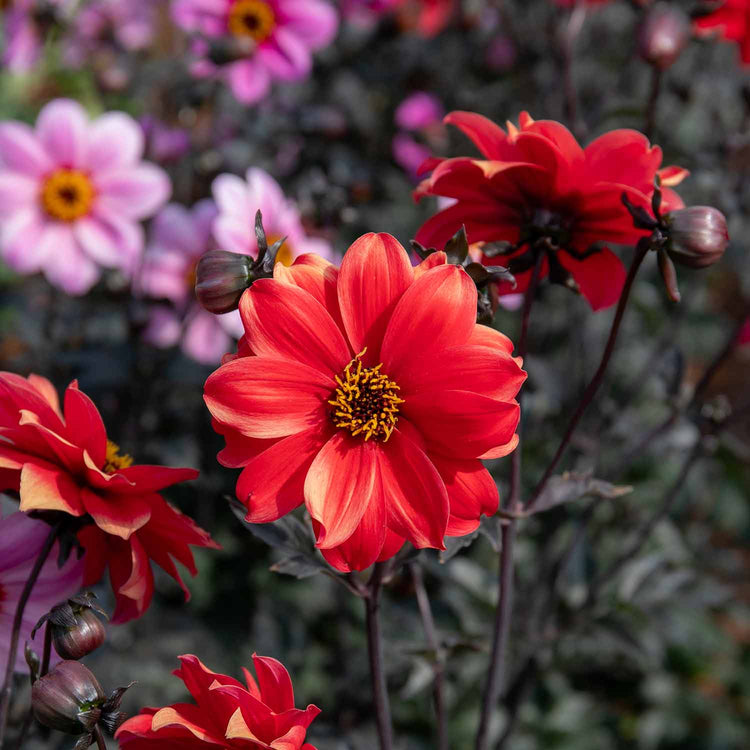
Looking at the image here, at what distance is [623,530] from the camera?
2.62m

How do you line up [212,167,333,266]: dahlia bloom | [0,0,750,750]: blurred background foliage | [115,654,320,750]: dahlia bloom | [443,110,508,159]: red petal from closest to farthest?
[115,654,320,750]: dahlia bloom → [443,110,508,159]: red petal → [212,167,333,266]: dahlia bloom → [0,0,750,750]: blurred background foliage

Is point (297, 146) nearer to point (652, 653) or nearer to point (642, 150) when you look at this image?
point (652, 653)

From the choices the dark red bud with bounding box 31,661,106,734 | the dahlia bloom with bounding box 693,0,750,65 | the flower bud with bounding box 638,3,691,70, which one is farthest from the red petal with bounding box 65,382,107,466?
the dahlia bloom with bounding box 693,0,750,65

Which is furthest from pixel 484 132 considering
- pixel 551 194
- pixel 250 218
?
pixel 250 218

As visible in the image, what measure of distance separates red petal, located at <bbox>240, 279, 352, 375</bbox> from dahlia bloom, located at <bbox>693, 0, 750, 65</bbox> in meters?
1.36

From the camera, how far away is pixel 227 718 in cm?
84

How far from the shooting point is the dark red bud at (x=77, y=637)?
0.85 metres

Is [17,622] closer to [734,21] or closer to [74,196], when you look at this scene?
[74,196]

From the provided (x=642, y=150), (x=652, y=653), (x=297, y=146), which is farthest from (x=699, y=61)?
(x=642, y=150)

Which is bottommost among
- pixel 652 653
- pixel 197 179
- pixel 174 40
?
pixel 652 653

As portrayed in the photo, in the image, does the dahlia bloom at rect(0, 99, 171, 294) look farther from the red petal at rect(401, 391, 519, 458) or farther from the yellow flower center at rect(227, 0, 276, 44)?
the red petal at rect(401, 391, 519, 458)

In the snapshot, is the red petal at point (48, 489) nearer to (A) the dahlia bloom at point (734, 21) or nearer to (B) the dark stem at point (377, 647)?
(B) the dark stem at point (377, 647)

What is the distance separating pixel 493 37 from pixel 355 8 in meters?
0.57

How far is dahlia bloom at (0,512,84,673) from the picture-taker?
37.9 inches
